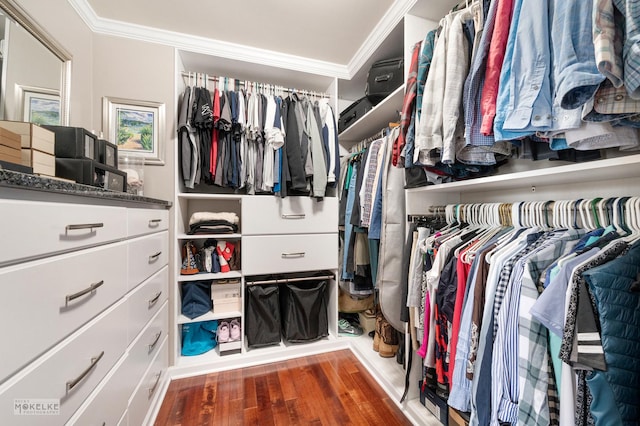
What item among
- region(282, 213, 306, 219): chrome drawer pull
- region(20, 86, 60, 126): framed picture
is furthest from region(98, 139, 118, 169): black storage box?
region(282, 213, 306, 219): chrome drawer pull

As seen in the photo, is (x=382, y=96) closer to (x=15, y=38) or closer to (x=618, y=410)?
(x=618, y=410)

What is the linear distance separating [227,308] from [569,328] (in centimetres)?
175

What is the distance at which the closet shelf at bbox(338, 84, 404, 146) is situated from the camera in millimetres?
1493

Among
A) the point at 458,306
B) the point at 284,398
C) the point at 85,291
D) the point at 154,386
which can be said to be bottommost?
the point at 284,398

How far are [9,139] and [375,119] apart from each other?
1.79 metres

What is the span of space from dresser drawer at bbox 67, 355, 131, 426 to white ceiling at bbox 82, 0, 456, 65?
1.83 m

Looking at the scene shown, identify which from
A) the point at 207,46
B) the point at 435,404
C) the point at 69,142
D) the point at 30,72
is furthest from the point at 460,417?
the point at 207,46

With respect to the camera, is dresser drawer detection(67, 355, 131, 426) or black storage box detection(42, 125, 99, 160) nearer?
dresser drawer detection(67, 355, 131, 426)

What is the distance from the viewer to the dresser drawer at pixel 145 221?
0.99m

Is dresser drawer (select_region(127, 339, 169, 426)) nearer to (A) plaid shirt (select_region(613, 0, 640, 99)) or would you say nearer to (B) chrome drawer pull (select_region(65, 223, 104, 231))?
(B) chrome drawer pull (select_region(65, 223, 104, 231))

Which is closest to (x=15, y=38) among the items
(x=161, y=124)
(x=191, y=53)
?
(x=161, y=124)

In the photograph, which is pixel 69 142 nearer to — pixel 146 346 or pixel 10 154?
pixel 10 154

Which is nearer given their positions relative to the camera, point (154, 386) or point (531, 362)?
point (531, 362)

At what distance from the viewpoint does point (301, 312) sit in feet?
5.82
